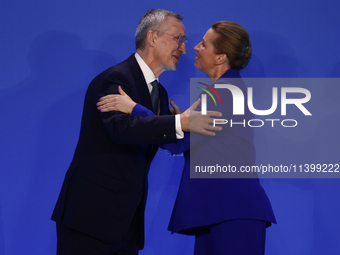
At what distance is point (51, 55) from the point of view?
2512mm

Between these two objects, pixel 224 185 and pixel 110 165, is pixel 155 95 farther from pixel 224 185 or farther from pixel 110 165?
pixel 224 185

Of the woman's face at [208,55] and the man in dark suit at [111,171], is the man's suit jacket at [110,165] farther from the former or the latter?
the woman's face at [208,55]

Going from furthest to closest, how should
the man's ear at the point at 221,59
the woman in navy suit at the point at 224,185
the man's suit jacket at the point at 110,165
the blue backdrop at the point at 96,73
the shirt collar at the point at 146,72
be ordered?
the blue backdrop at the point at 96,73, the shirt collar at the point at 146,72, the man's ear at the point at 221,59, the man's suit jacket at the point at 110,165, the woman in navy suit at the point at 224,185

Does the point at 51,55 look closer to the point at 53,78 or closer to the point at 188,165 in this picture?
the point at 53,78

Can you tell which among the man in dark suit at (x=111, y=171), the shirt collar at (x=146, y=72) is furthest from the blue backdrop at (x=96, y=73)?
the man in dark suit at (x=111, y=171)

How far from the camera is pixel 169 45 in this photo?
200cm

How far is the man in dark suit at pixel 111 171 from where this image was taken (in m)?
1.63

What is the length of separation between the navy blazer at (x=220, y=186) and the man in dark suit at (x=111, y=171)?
0.32ft

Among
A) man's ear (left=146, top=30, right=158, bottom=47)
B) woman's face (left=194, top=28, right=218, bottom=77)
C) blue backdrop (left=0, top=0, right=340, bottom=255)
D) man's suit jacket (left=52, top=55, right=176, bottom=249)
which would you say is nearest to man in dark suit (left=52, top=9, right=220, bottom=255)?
man's suit jacket (left=52, top=55, right=176, bottom=249)

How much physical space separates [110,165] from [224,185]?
1.69 ft

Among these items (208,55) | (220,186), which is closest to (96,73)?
(208,55)

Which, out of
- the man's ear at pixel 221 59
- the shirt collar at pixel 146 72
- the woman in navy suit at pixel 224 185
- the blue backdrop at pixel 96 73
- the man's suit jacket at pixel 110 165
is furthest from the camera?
the blue backdrop at pixel 96 73

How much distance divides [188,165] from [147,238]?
3.60 feet

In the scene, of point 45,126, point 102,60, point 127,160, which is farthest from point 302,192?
point 45,126
